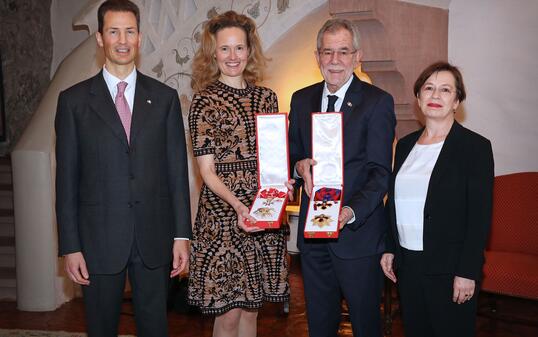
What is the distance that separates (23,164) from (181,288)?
1557mm

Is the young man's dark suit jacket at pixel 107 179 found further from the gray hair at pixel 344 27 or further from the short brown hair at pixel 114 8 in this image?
the gray hair at pixel 344 27

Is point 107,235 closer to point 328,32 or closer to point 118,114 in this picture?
point 118,114

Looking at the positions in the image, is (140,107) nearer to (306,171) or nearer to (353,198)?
(306,171)

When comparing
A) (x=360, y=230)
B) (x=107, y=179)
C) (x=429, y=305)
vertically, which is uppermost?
(x=107, y=179)

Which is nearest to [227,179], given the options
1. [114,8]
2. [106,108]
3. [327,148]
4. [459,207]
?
[327,148]

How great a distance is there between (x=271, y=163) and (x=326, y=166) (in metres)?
0.25

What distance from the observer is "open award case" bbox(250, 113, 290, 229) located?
2508 millimetres

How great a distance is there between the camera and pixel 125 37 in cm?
235

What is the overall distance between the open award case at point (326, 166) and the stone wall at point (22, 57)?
17.0ft

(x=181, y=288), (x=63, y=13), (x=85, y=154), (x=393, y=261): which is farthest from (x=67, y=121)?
(x=63, y=13)

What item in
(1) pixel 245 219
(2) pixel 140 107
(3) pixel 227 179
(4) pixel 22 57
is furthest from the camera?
(4) pixel 22 57

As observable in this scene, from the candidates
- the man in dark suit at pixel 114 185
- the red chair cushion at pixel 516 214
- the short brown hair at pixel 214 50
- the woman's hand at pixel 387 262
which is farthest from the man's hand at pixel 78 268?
the red chair cushion at pixel 516 214

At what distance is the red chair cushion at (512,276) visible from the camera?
143 inches

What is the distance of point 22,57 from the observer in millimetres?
6805
